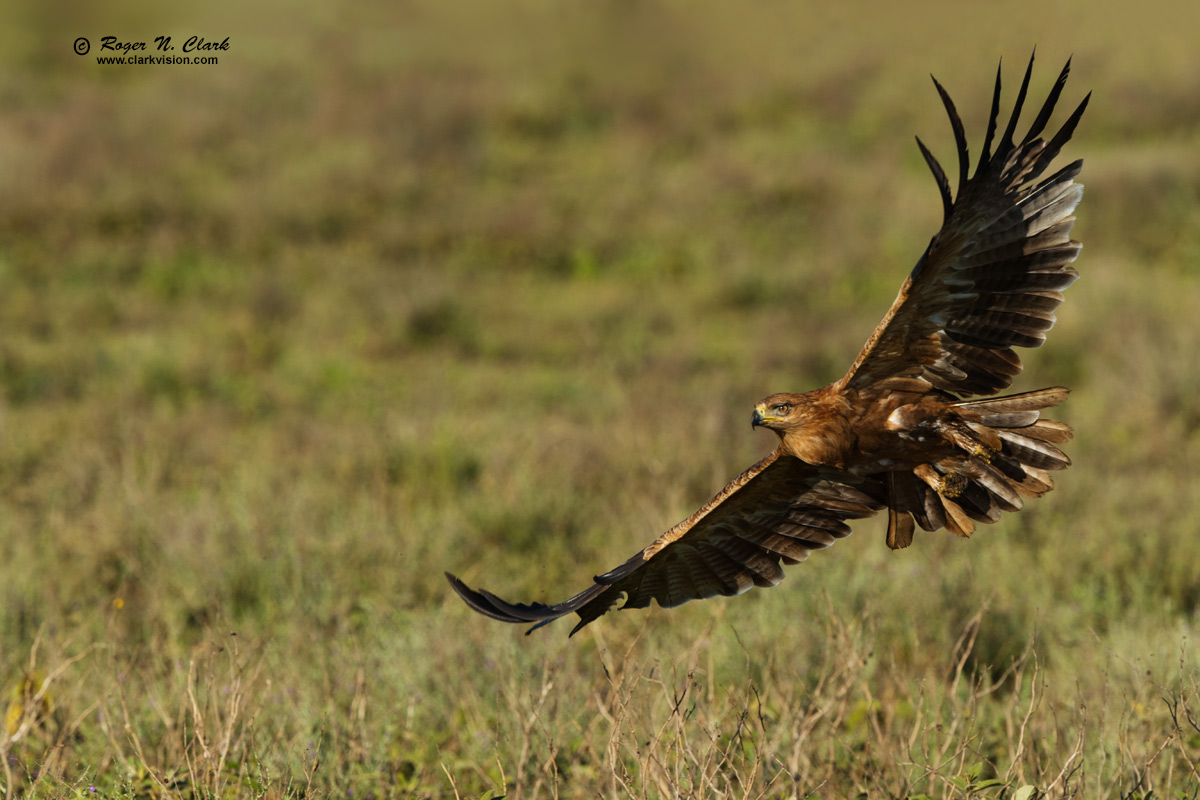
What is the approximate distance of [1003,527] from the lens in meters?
6.03

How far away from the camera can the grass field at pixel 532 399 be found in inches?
141

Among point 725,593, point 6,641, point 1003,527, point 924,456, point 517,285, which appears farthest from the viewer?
point 517,285

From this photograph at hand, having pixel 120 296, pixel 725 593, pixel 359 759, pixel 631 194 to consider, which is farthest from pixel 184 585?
pixel 631 194

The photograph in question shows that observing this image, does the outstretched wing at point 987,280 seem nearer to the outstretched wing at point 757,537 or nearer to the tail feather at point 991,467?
the tail feather at point 991,467

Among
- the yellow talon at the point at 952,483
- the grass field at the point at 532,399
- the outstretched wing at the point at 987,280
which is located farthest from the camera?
the grass field at the point at 532,399

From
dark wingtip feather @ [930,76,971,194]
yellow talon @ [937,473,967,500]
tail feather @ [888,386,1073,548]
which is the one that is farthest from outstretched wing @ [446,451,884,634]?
dark wingtip feather @ [930,76,971,194]

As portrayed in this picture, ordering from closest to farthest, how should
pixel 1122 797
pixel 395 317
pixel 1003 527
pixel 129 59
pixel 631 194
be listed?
1. pixel 1122 797
2. pixel 1003 527
3. pixel 395 317
4. pixel 631 194
5. pixel 129 59

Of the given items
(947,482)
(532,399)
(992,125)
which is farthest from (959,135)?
(532,399)

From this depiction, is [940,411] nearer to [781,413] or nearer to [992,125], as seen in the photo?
[781,413]

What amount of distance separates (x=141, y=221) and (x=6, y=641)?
35.3ft

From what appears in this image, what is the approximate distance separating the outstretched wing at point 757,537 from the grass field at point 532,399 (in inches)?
14.3

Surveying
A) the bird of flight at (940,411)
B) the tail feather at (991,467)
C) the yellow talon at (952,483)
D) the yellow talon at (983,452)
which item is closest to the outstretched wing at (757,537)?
the bird of flight at (940,411)

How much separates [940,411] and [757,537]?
2.81ft

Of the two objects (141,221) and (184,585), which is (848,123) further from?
(184,585)
